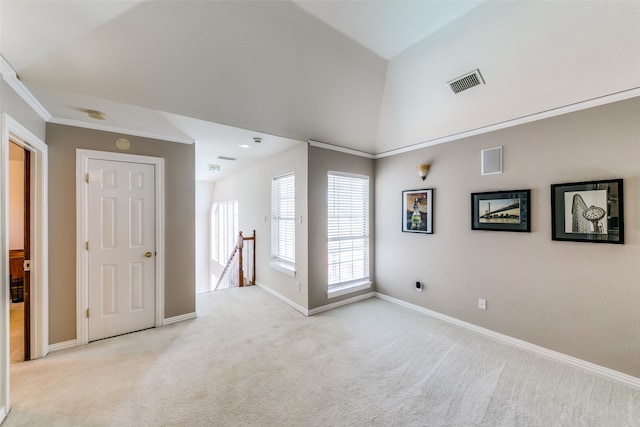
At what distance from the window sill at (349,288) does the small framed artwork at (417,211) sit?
1.18 metres

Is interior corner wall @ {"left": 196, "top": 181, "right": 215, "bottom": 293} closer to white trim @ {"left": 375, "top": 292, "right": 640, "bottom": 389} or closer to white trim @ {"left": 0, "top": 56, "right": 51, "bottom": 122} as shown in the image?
white trim @ {"left": 0, "top": 56, "right": 51, "bottom": 122}

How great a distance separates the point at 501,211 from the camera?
9.64 ft

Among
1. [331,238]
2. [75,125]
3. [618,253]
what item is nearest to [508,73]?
[618,253]

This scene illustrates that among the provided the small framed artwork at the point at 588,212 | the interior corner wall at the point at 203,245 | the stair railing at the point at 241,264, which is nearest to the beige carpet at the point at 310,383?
the small framed artwork at the point at 588,212

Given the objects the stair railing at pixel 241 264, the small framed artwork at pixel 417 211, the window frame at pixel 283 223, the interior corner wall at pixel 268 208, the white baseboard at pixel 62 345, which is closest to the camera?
the white baseboard at pixel 62 345

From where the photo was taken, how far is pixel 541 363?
2.50 meters

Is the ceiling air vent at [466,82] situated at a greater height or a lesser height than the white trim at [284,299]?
greater

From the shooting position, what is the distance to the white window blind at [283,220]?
4.21 meters

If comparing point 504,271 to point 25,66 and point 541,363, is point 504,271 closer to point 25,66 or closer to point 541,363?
point 541,363

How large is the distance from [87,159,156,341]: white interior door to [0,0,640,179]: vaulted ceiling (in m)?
0.59

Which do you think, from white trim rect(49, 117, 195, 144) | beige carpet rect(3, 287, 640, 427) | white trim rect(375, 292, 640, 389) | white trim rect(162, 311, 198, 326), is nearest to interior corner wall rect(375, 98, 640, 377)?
white trim rect(375, 292, 640, 389)

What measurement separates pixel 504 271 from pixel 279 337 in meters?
2.77

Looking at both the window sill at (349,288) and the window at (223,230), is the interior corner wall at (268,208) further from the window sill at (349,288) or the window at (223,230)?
the window sill at (349,288)

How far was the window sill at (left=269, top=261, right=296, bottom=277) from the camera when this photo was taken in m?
3.99
